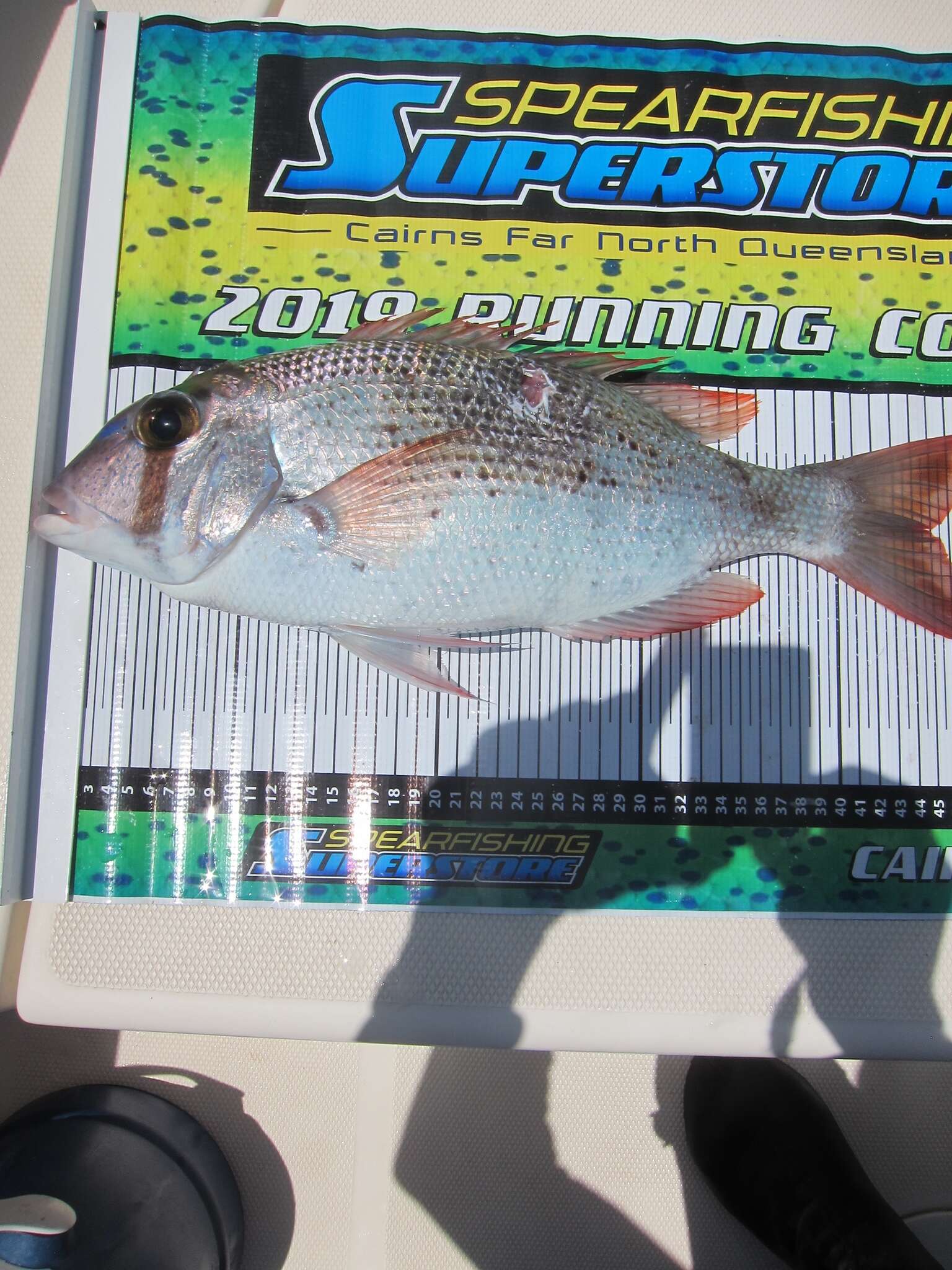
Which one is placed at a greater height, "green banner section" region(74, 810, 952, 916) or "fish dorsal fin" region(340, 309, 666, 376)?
"fish dorsal fin" region(340, 309, 666, 376)

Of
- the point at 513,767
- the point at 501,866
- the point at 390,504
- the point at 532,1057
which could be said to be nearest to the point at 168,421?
the point at 390,504

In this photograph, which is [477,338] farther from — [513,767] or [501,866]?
[501,866]

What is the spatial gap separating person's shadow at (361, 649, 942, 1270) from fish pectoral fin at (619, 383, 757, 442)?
42 cm

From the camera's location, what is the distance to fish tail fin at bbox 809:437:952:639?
131cm

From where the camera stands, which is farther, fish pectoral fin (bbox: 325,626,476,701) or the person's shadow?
the person's shadow

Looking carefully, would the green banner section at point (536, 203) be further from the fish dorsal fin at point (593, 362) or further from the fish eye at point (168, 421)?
the fish eye at point (168, 421)

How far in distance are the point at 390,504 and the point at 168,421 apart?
1.17 feet

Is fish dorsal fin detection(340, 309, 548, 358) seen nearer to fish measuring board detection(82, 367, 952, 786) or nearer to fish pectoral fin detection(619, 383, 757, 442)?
fish pectoral fin detection(619, 383, 757, 442)

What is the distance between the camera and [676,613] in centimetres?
129

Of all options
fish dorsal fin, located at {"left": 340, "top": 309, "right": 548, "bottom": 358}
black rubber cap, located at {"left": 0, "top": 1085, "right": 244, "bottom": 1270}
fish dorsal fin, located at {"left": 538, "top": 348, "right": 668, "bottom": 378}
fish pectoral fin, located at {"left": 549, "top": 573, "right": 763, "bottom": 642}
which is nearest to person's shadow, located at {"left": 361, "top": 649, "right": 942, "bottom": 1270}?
fish pectoral fin, located at {"left": 549, "top": 573, "right": 763, "bottom": 642}

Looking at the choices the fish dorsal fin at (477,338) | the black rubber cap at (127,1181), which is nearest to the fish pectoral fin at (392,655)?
the fish dorsal fin at (477,338)

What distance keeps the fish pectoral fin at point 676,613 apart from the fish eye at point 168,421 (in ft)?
2.16

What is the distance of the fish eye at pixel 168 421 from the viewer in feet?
3.72

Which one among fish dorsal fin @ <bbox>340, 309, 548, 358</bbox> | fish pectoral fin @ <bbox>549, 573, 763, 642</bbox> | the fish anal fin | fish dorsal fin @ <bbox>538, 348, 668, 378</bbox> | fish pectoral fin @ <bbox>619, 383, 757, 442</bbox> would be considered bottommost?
the fish anal fin
